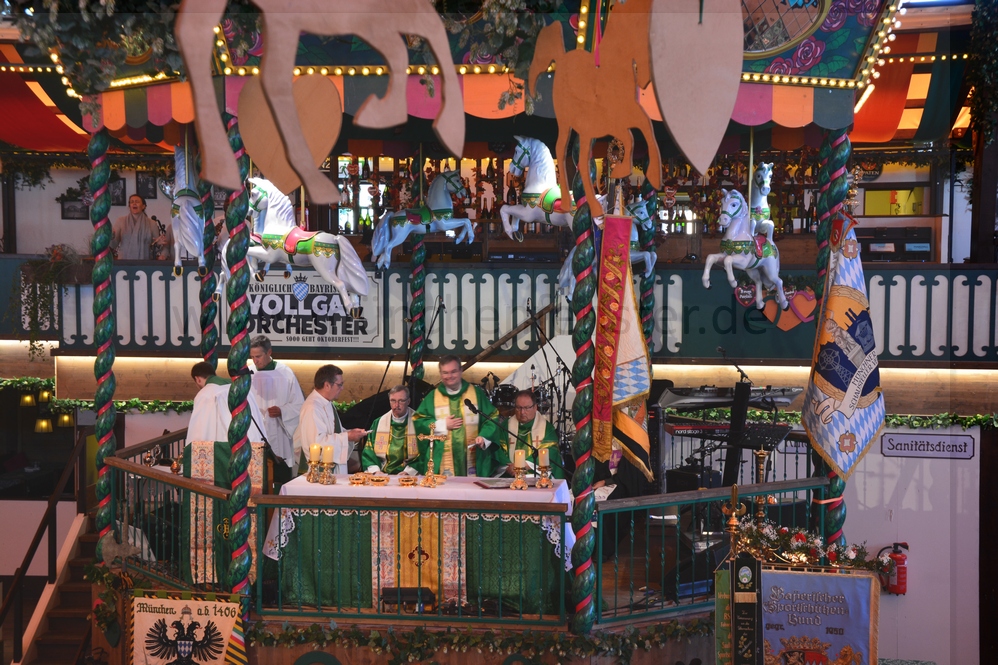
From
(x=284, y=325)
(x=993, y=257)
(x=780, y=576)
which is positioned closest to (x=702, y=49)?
(x=780, y=576)

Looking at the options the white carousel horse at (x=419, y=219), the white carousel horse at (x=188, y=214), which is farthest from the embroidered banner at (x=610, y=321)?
the white carousel horse at (x=188, y=214)

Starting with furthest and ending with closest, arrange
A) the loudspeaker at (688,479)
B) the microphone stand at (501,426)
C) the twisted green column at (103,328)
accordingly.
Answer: the loudspeaker at (688,479) < the twisted green column at (103,328) < the microphone stand at (501,426)

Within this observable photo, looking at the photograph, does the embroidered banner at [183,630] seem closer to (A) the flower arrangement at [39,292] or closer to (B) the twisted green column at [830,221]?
(B) the twisted green column at [830,221]

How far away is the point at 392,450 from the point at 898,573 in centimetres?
681

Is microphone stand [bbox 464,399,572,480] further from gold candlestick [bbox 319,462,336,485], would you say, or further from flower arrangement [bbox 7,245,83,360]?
flower arrangement [bbox 7,245,83,360]

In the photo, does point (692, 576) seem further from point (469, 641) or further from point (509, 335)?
point (509, 335)

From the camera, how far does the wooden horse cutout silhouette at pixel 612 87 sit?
88.6 inches

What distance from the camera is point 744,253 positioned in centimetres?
1220

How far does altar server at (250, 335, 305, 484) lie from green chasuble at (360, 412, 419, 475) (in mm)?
1619

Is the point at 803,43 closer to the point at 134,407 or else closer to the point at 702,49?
the point at 702,49

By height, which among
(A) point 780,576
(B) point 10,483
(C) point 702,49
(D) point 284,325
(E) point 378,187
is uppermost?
(E) point 378,187

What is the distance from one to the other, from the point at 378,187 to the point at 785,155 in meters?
6.48

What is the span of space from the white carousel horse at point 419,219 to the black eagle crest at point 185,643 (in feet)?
22.9

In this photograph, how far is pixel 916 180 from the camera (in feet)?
51.7
